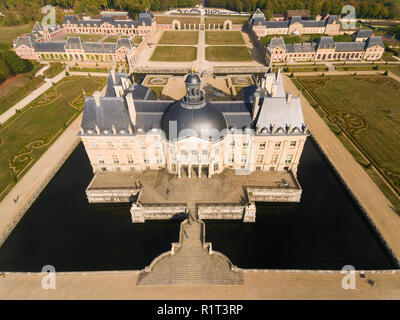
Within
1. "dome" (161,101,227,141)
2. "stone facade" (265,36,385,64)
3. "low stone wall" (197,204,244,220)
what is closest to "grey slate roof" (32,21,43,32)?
"stone facade" (265,36,385,64)

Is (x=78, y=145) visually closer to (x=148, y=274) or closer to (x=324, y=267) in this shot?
(x=148, y=274)

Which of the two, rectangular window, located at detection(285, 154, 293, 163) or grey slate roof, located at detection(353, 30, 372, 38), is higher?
grey slate roof, located at detection(353, 30, 372, 38)

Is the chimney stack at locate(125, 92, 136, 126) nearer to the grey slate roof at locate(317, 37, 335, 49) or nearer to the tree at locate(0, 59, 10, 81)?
the tree at locate(0, 59, 10, 81)

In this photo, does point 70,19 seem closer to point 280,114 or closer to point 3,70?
point 3,70

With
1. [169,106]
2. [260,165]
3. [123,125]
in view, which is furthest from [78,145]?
[260,165]

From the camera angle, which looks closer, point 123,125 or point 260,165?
point 123,125

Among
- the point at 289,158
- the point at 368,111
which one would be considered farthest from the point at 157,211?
the point at 368,111
